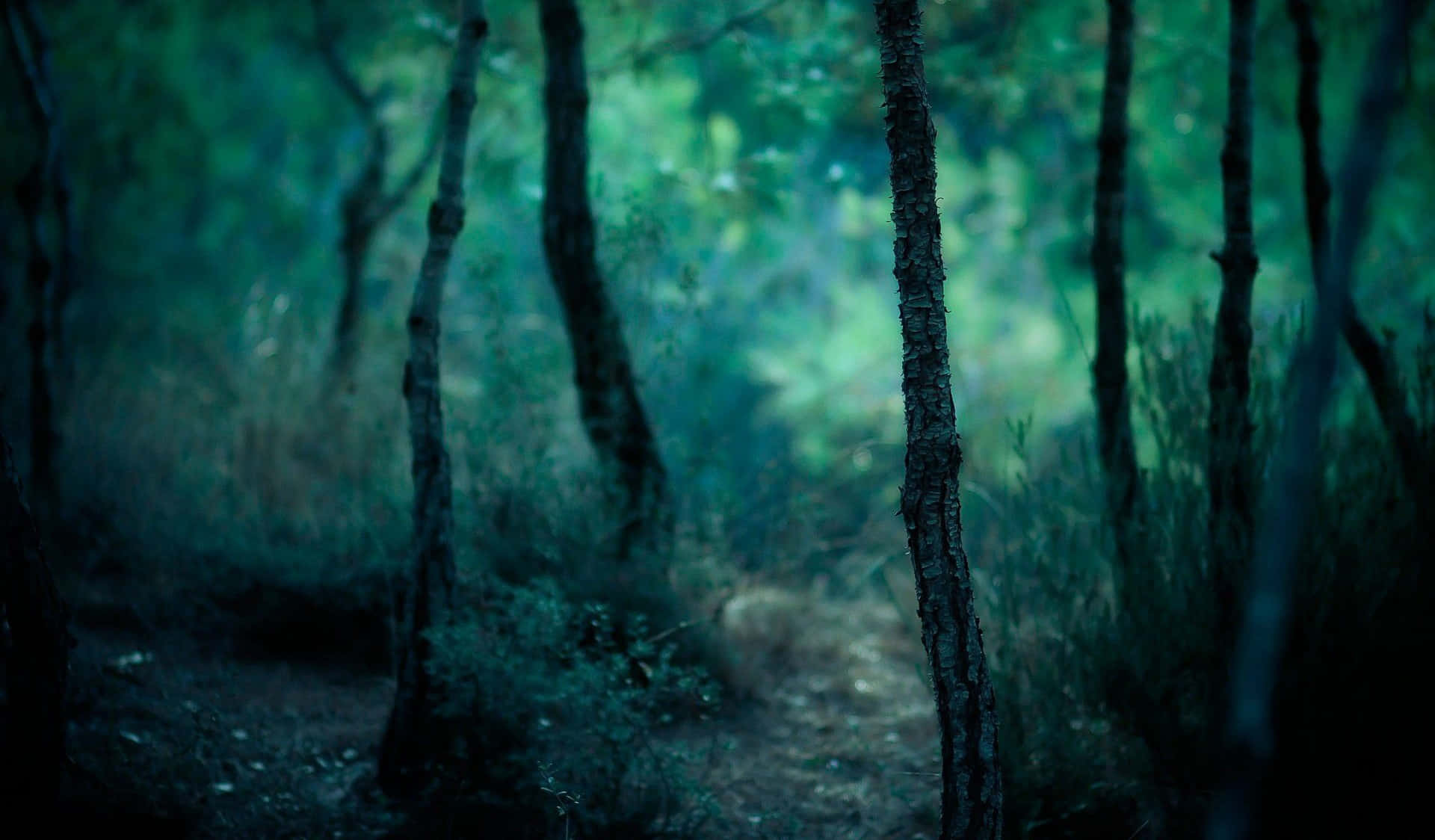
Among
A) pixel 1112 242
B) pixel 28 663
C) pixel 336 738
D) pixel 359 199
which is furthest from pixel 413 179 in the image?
pixel 28 663

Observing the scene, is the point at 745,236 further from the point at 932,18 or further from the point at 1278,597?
the point at 1278,597

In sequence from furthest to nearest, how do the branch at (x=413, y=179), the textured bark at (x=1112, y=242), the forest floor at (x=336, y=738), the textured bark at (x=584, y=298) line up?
the branch at (x=413, y=179) < the textured bark at (x=584, y=298) < the textured bark at (x=1112, y=242) < the forest floor at (x=336, y=738)

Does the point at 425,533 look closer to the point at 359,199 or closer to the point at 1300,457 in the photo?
the point at 1300,457

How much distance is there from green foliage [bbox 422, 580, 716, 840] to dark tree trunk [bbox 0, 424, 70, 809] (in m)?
0.96

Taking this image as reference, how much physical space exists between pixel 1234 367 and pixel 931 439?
1429mm

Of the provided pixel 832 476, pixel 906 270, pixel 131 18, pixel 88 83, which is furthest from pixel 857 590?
pixel 88 83

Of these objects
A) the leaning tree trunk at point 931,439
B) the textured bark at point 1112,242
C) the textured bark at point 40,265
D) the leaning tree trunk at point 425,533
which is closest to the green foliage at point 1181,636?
the textured bark at point 1112,242

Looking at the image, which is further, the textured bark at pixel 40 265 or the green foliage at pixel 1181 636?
the textured bark at pixel 40 265

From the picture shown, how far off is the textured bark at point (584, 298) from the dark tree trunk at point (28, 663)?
2374 mm

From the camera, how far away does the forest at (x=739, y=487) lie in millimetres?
2730

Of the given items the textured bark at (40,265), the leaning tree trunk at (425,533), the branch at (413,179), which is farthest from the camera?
the branch at (413,179)

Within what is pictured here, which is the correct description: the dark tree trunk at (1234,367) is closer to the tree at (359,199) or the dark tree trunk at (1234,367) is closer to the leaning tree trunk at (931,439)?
the leaning tree trunk at (931,439)

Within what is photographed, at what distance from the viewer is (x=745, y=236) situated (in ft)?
22.4

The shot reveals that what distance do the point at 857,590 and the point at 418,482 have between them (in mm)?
3440
